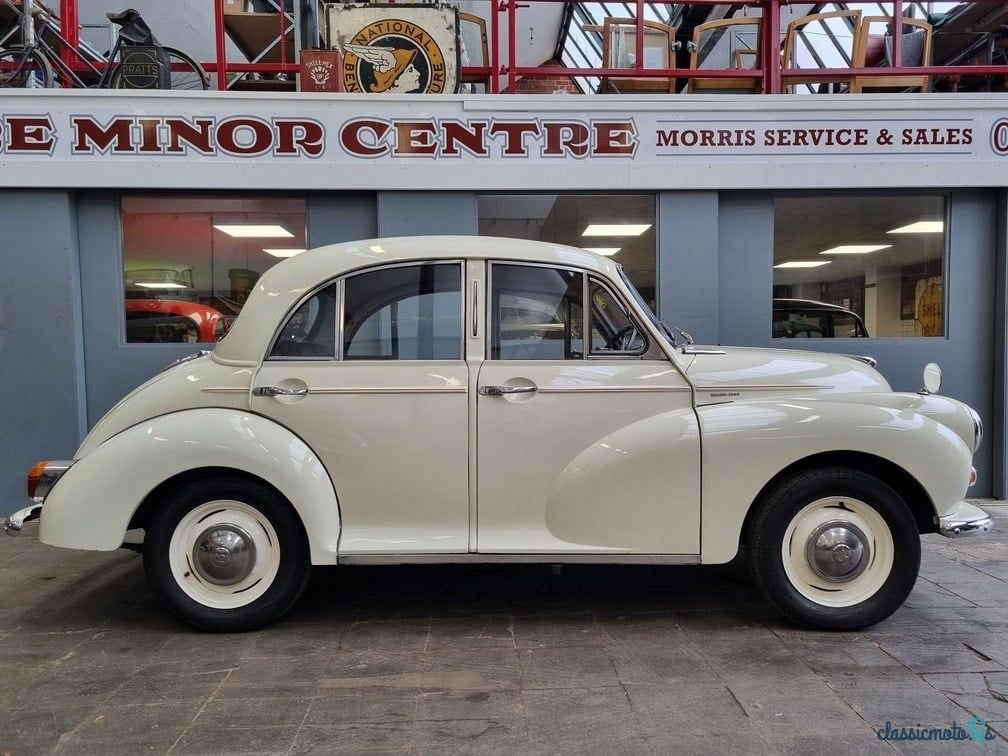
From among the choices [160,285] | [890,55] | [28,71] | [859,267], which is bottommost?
[160,285]

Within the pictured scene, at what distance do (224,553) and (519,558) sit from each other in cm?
152

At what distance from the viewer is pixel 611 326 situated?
3.71 m

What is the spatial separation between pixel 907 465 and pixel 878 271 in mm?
4110

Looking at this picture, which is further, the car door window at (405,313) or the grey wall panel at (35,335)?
the grey wall panel at (35,335)

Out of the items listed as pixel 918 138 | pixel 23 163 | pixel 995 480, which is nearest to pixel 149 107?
pixel 23 163

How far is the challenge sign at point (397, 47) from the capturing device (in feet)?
21.1

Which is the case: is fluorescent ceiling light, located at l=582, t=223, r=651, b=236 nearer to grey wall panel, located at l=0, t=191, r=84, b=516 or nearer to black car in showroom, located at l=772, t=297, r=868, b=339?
black car in showroom, located at l=772, t=297, r=868, b=339

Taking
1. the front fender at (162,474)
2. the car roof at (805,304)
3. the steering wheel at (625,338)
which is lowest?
the front fender at (162,474)

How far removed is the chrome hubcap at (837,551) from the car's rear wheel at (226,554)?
265 cm

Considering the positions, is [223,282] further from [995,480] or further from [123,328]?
[995,480]

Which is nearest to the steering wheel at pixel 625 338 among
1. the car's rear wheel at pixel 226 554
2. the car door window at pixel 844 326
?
the car's rear wheel at pixel 226 554

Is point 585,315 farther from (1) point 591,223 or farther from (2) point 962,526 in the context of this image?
(1) point 591,223

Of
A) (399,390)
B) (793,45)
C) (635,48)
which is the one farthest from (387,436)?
(793,45)

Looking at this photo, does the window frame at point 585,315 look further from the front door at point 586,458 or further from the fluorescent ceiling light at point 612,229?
the fluorescent ceiling light at point 612,229
